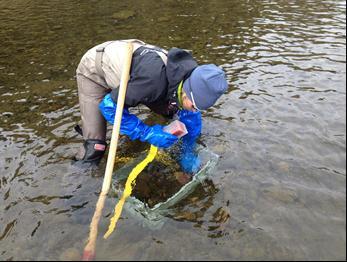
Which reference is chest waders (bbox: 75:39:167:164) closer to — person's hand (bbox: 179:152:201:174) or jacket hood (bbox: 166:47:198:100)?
person's hand (bbox: 179:152:201:174)

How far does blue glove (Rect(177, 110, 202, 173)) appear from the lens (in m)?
6.01

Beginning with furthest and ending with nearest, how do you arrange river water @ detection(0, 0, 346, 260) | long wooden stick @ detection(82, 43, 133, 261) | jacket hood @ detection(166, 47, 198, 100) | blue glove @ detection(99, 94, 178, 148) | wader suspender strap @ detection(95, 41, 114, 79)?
wader suspender strap @ detection(95, 41, 114, 79), blue glove @ detection(99, 94, 178, 148), jacket hood @ detection(166, 47, 198, 100), river water @ detection(0, 0, 346, 260), long wooden stick @ detection(82, 43, 133, 261)

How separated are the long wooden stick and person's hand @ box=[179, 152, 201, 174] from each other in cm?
171

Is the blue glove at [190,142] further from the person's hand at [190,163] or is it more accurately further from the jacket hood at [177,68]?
the jacket hood at [177,68]

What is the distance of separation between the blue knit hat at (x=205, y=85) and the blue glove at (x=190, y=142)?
1221mm

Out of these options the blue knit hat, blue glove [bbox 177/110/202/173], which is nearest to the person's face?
the blue knit hat

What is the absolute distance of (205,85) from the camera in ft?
14.9

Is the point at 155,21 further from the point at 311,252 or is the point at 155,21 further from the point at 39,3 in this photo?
the point at 311,252

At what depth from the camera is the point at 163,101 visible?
217 inches

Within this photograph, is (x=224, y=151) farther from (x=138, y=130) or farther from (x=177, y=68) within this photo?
(x=177, y=68)

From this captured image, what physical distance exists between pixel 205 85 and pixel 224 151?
2.00 metres

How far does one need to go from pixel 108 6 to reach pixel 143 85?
39.7ft

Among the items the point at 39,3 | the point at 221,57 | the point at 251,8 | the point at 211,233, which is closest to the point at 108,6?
the point at 39,3

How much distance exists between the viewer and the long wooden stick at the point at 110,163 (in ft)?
13.5
